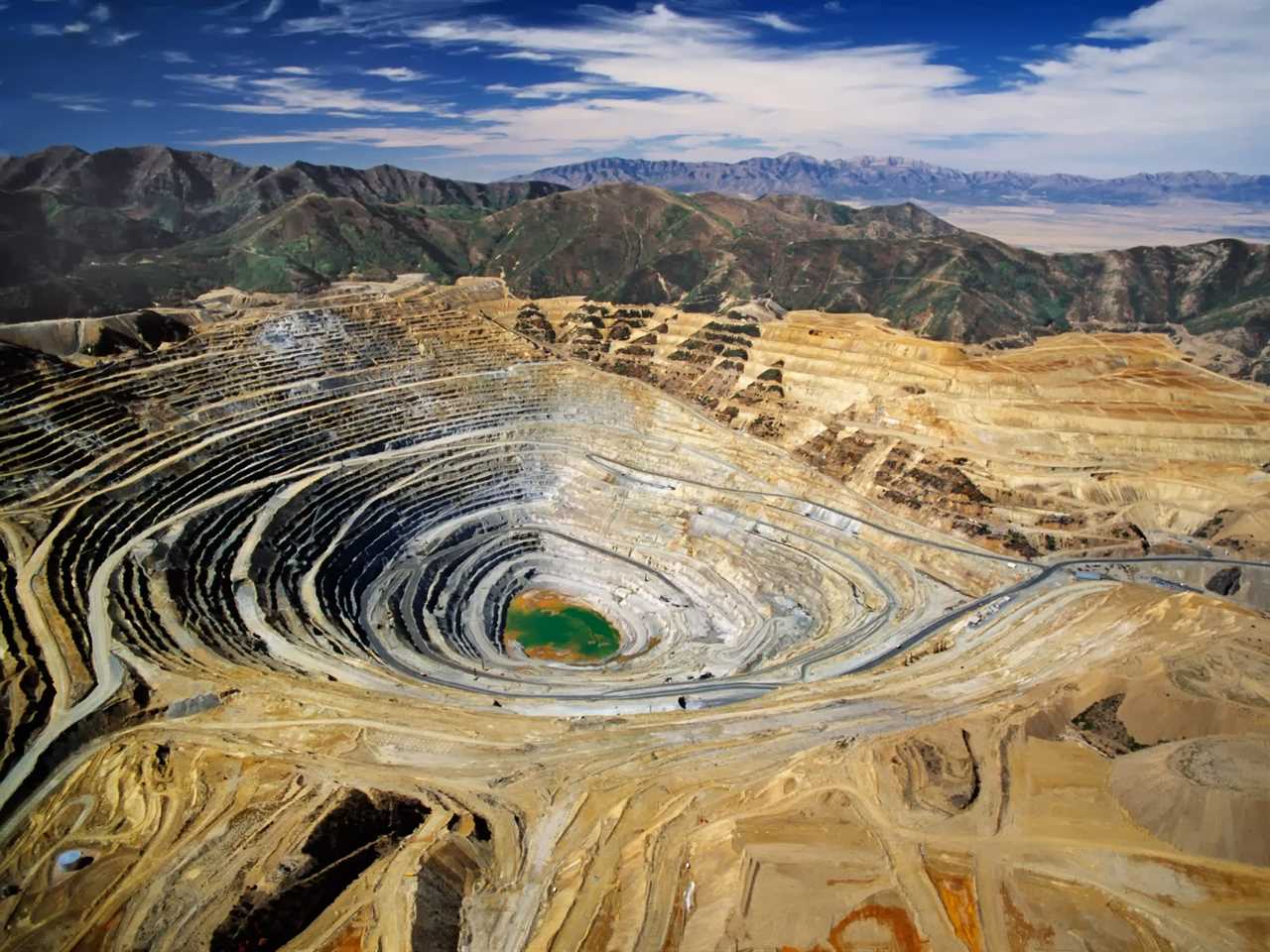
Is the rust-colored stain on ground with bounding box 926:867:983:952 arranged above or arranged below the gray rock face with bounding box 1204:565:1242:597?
below

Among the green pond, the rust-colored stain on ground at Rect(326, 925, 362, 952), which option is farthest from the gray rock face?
the rust-colored stain on ground at Rect(326, 925, 362, 952)

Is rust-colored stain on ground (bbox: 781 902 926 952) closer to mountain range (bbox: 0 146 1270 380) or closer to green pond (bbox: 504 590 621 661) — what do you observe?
green pond (bbox: 504 590 621 661)

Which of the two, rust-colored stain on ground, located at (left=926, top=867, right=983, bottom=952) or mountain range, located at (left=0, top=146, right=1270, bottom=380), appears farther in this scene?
mountain range, located at (left=0, top=146, right=1270, bottom=380)

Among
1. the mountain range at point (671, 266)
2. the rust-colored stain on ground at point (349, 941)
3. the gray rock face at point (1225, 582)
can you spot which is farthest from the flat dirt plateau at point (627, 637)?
the mountain range at point (671, 266)

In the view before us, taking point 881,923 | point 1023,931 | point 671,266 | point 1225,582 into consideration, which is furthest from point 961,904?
point 671,266

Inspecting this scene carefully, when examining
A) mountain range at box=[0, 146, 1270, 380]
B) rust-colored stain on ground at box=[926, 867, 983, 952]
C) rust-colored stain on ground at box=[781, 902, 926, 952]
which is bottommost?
rust-colored stain on ground at box=[926, 867, 983, 952]

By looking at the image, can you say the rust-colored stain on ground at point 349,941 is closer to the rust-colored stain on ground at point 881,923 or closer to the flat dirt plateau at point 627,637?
the flat dirt plateau at point 627,637
